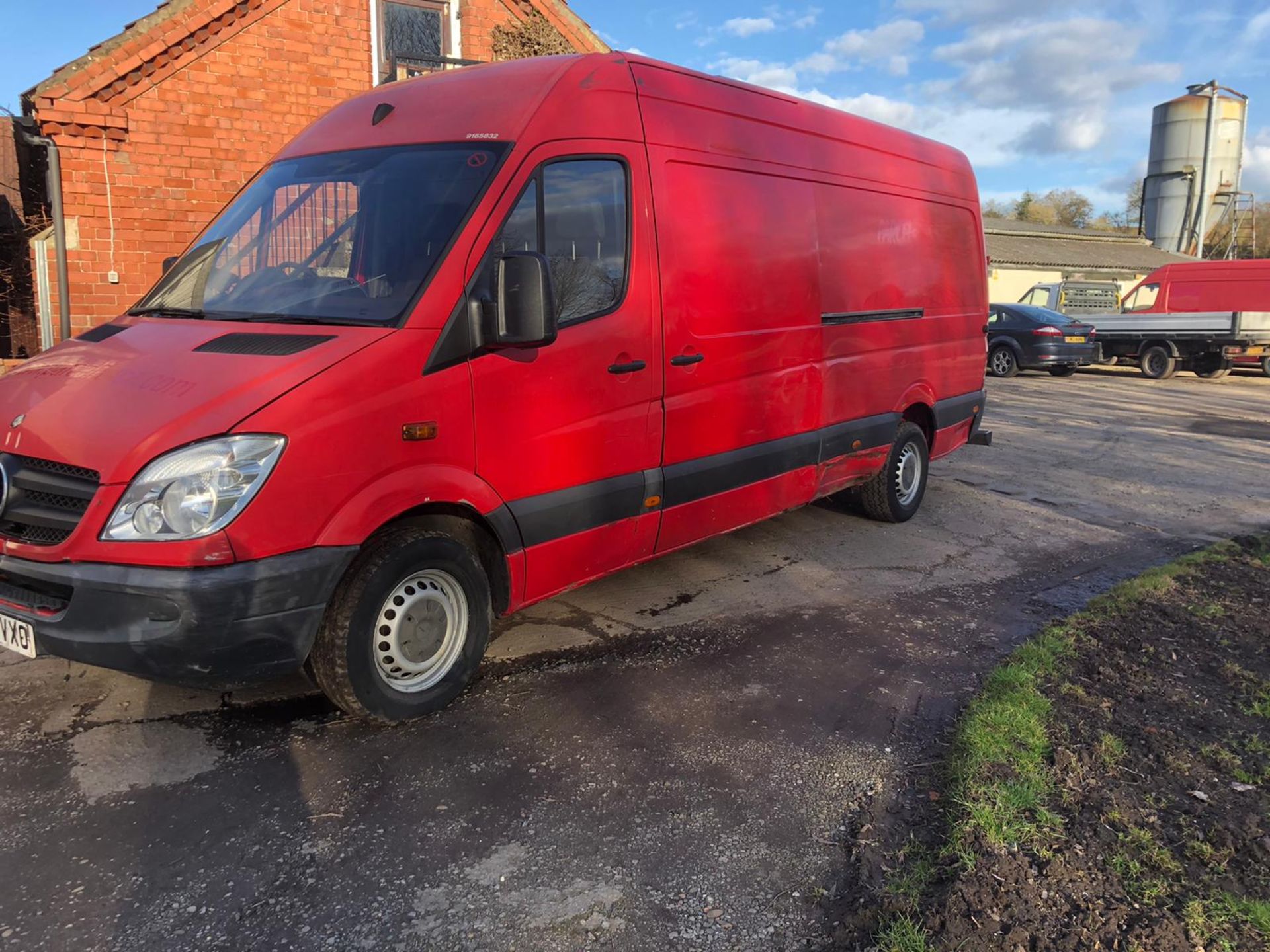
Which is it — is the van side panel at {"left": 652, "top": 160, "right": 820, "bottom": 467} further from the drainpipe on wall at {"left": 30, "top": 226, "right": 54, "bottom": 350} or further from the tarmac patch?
the drainpipe on wall at {"left": 30, "top": 226, "right": 54, "bottom": 350}

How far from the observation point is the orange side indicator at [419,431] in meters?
3.31

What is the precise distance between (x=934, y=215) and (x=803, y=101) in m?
1.85

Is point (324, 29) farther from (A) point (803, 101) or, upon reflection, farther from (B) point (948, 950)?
(B) point (948, 950)

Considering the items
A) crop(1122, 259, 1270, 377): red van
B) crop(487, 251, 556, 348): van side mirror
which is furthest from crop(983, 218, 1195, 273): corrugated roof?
crop(487, 251, 556, 348): van side mirror

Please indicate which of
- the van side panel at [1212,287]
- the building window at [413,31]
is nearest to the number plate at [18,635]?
the building window at [413,31]

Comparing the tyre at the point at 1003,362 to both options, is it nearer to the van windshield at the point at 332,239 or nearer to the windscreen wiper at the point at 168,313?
the van windshield at the point at 332,239

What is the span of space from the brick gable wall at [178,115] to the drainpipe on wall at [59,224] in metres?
0.10

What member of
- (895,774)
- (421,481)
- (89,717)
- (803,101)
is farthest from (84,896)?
(803,101)

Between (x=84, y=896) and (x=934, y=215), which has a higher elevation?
(x=934, y=215)

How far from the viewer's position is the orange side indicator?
3.31m

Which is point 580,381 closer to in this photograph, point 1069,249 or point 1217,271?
point 1217,271

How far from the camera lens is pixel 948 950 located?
2.34 meters

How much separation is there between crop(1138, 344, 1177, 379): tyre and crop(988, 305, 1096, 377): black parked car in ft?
5.42

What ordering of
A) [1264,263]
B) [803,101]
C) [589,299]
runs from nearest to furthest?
[589,299] → [803,101] → [1264,263]
